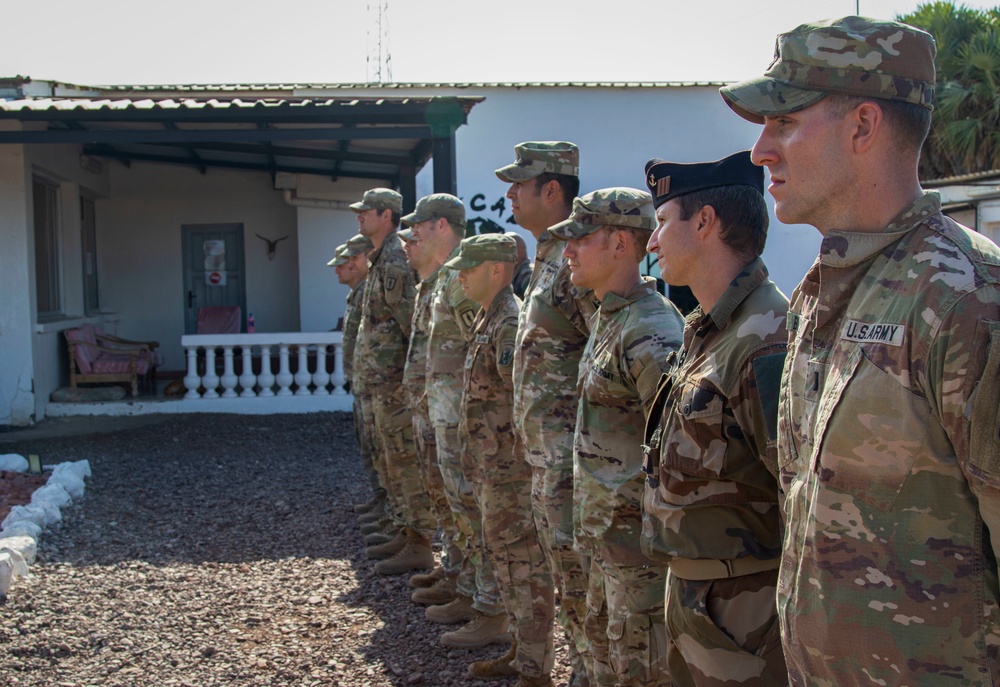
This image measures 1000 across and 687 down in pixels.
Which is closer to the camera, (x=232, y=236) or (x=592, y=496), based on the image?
(x=592, y=496)

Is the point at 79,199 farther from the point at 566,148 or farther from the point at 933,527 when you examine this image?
the point at 933,527

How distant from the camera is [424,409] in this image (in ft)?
17.0

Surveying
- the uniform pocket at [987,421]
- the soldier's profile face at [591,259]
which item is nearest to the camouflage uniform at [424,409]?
the soldier's profile face at [591,259]

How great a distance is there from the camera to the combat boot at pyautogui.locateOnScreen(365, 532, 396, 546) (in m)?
6.45

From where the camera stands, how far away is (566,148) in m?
4.06

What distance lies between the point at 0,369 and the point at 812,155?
11.2m

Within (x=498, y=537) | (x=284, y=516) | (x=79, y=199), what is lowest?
(x=284, y=516)

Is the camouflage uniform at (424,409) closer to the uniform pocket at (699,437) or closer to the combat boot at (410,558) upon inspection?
the combat boot at (410,558)

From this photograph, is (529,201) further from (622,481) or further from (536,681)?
(536,681)

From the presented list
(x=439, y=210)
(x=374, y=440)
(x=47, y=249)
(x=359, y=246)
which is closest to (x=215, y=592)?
(x=374, y=440)

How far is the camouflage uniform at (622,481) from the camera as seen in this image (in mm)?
2645

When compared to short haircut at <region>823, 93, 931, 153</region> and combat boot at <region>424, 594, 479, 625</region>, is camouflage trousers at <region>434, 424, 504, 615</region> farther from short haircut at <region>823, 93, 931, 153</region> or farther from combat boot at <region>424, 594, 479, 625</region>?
short haircut at <region>823, 93, 931, 153</region>

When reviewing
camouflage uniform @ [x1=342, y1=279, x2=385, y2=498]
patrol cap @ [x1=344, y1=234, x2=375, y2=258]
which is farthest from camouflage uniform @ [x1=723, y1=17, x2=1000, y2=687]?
patrol cap @ [x1=344, y1=234, x2=375, y2=258]

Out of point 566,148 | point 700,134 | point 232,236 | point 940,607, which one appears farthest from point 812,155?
point 232,236
